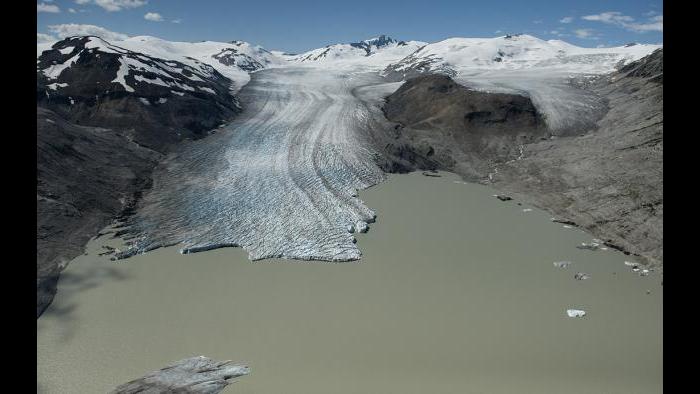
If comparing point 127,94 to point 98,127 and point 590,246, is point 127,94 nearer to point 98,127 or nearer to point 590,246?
point 98,127

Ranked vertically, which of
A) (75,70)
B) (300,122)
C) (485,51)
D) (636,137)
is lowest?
(636,137)

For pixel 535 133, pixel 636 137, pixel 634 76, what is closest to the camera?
pixel 636 137

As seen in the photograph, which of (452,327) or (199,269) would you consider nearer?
(452,327)

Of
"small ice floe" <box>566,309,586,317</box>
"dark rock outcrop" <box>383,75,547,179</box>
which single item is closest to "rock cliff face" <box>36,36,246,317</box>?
"dark rock outcrop" <box>383,75,547,179</box>

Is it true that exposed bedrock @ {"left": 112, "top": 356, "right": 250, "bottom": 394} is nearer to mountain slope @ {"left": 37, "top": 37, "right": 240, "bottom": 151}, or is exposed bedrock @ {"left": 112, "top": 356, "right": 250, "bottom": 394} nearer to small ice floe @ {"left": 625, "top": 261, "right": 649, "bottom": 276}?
small ice floe @ {"left": 625, "top": 261, "right": 649, "bottom": 276}

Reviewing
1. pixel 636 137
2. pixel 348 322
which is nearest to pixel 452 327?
pixel 348 322

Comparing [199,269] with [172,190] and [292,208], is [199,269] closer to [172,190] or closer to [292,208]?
[292,208]
